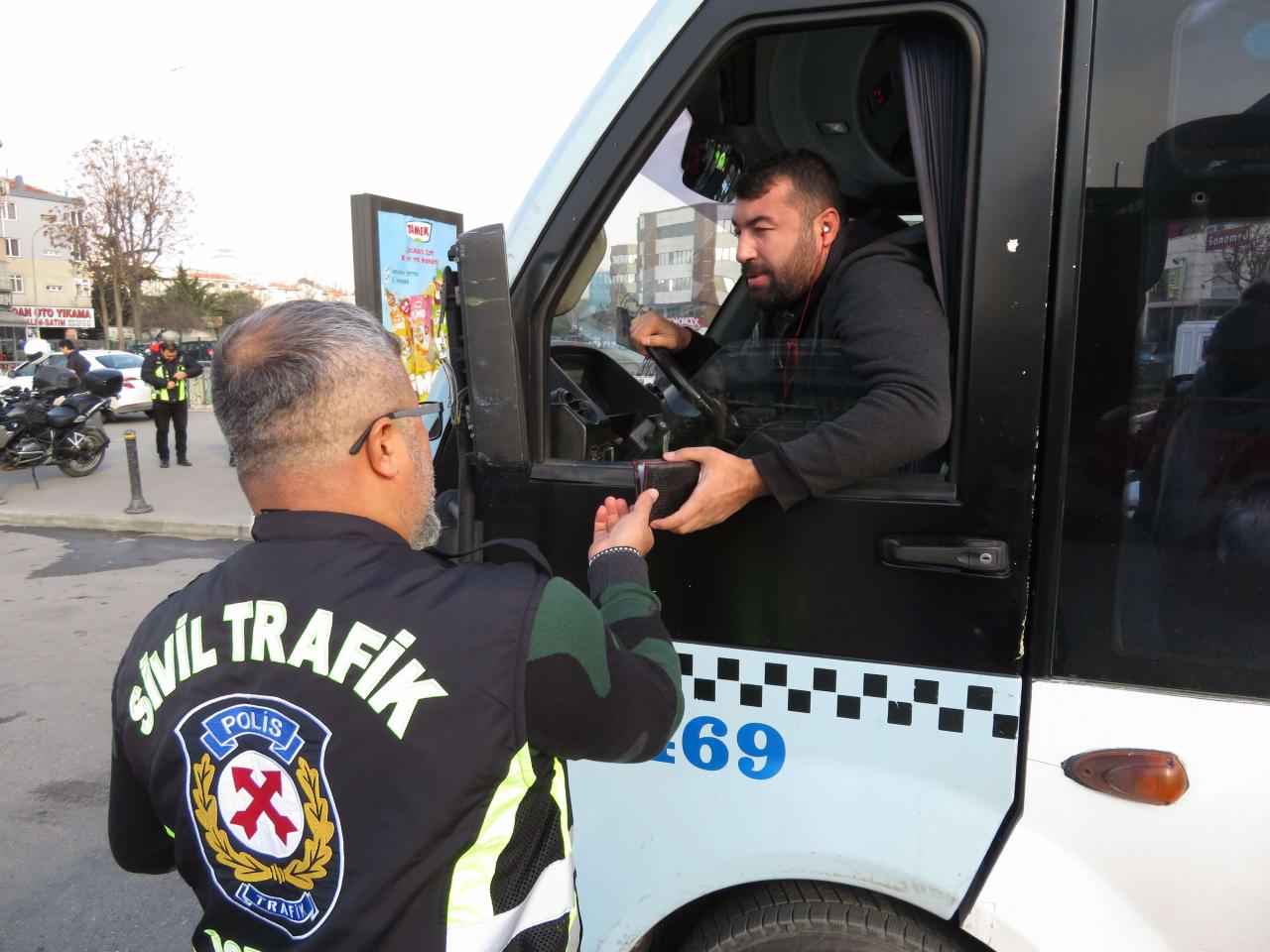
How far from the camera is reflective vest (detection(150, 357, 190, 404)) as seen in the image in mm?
10188

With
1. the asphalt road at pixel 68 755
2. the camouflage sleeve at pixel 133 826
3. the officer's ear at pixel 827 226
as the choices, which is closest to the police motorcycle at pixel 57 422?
the asphalt road at pixel 68 755

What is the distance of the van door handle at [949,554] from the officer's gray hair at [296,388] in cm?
75

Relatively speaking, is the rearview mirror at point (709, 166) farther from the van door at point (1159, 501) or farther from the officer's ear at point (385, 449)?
the officer's ear at point (385, 449)

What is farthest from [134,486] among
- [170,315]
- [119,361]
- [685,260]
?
[170,315]

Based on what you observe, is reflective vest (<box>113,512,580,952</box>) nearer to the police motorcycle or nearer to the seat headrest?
the seat headrest

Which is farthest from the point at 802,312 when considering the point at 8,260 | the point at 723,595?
the point at 8,260

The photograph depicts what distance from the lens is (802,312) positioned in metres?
1.75

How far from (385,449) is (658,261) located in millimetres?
953

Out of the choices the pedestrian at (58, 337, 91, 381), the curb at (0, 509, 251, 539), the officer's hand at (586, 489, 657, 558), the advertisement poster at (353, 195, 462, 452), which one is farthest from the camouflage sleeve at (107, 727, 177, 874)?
the pedestrian at (58, 337, 91, 381)

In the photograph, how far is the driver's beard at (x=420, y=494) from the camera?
1150 millimetres

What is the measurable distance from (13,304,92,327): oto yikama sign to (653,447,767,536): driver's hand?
58649 millimetres

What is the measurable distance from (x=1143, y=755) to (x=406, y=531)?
1.06 meters

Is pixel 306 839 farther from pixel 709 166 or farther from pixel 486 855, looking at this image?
pixel 709 166

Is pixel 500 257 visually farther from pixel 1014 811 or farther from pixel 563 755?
pixel 1014 811
